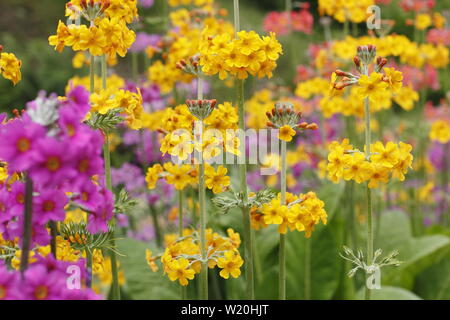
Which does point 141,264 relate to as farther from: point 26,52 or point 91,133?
point 26,52

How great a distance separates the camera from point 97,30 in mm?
2129

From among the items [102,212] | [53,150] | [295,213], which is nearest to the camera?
[53,150]

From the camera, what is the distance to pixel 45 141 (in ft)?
4.28

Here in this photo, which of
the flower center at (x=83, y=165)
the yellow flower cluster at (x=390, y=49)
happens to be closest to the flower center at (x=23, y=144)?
the flower center at (x=83, y=165)

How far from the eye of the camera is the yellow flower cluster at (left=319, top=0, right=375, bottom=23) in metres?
3.72

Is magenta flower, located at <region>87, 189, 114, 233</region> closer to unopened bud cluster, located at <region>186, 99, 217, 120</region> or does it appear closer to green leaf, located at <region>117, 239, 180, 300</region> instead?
unopened bud cluster, located at <region>186, 99, 217, 120</region>

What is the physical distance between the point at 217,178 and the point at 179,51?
1130 millimetres

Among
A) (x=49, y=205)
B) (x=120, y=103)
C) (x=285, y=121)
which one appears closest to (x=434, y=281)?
(x=285, y=121)

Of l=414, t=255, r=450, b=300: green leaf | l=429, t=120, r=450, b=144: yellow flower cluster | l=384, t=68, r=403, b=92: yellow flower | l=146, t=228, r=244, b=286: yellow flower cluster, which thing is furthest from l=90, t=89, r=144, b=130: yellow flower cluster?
l=429, t=120, r=450, b=144: yellow flower cluster

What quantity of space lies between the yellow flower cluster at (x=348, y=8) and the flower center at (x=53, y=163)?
273 cm

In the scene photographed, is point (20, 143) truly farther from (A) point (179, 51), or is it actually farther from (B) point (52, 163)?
(A) point (179, 51)

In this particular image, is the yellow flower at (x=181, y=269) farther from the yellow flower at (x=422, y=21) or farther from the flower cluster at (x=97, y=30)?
the yellow flower at (x=422, y=21)

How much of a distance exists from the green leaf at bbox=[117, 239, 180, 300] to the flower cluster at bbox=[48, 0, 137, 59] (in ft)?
4.72
